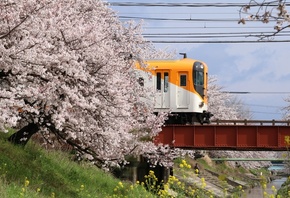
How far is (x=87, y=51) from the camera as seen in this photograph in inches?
539

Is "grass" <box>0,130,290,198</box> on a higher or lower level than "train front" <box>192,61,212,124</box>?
lower

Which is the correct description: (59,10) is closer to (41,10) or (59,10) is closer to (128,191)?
(41,10)

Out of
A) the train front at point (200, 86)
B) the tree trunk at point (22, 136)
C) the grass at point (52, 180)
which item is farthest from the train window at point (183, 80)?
the tree trunk at point (22, 136)

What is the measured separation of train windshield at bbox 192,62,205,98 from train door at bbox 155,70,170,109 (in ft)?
4.66

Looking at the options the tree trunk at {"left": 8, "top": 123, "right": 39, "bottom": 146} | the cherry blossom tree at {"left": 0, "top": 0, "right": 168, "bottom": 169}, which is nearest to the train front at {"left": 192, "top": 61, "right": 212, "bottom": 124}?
the cherry blossom tree at {"left": 0, "top": 0, "right": 168, "bottom": 169}

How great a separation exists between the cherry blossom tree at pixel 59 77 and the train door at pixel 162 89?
12.1 metres

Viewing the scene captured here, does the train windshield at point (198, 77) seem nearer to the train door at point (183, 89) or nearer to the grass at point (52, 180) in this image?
the train door at point (183, 89)

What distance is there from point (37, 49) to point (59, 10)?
1589mm

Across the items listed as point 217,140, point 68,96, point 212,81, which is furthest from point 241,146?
point 212,81

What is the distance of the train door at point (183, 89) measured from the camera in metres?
29.3

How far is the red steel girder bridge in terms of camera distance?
2869 cm

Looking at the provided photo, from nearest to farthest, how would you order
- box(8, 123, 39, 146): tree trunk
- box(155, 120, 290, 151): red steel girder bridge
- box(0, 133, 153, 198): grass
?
Result: box(0, 133, 153, 198): grass, box(8, 123, 39, 146): tree trunk, box(155, 120, 290, 151): red steel girder bridge

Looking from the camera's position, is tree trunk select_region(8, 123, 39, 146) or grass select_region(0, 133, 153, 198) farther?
tree trunk select_region(8, 123, 39, 146)

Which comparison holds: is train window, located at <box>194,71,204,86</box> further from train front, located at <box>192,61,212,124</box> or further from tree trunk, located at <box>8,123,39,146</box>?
tree trunk, located at <box>8,123,39,146</box>
